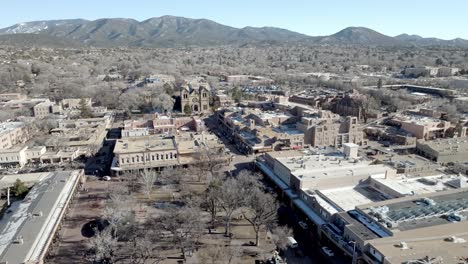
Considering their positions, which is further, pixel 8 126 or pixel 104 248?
pixel 8 126

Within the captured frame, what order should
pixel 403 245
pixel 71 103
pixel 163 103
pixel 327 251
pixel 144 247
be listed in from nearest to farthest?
1. pixel 403 245
2. pixel 144 247
3. pixel 327 251
4. pixel 163 103
5. pixel 71 103

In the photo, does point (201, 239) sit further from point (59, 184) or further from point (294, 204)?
point (59, 184)

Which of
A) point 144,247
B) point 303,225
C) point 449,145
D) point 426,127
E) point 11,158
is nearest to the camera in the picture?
point 144,247

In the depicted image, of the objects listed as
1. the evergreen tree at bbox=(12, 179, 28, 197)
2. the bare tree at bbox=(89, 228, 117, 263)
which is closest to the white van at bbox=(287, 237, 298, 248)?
the bare tree at bbox=(89, 228, 117, 263)

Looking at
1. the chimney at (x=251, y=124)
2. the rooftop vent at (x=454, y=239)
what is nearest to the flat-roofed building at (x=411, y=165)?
the rooftop vent at (x=454, y=239)

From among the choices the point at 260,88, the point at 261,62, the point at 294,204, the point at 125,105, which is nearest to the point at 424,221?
the point at 294,204

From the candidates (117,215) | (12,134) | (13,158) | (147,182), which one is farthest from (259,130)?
(12,134)

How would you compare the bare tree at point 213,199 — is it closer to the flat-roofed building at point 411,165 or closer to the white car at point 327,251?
the white car at point 327,251

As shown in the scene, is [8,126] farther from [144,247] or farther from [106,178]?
[144,247]
